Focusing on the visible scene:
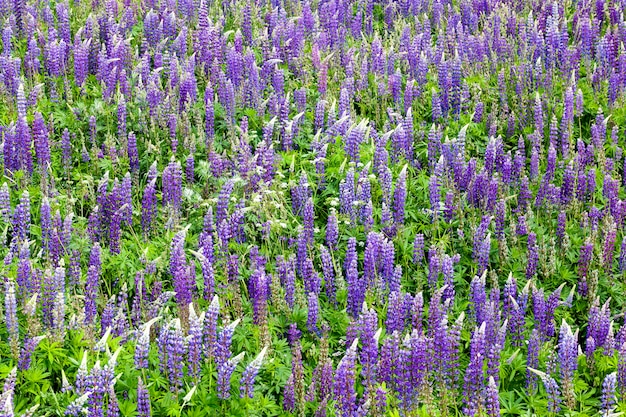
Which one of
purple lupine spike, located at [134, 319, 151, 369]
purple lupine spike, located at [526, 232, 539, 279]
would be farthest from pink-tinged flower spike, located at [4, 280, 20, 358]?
purple lupine spike, located at [526, 232, 539, 279]

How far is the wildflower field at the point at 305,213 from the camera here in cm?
515

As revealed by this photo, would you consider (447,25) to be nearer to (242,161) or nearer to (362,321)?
(242,161)

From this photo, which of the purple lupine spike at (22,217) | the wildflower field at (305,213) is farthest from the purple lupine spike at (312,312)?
the purple lupine spike at (22,217)

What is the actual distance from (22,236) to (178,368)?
1.90 metres

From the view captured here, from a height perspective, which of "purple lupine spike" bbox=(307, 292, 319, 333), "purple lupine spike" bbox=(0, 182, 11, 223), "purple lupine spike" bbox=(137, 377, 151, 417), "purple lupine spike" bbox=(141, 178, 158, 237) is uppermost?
"purple lupine spike" bbox=(0, 182, 11, 223)

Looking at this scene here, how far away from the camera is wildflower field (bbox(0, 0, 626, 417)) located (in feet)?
16.9

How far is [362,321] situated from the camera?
5336mm

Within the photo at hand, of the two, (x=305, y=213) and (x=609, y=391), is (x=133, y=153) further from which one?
(x=609, y=391)

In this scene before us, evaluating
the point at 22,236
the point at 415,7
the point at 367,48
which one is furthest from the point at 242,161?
the point at 415,7

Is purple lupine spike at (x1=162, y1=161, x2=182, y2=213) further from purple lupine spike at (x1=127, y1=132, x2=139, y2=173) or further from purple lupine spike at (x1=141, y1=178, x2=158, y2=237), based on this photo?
purple lupine spike at (x1=127, y1=132, x2=139, y2=173)

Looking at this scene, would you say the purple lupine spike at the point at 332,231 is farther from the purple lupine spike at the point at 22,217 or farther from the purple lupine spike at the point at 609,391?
the purple lupine spike at the point at 609,391

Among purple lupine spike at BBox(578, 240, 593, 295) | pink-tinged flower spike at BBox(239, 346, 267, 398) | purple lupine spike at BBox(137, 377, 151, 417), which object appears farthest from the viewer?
purple lupine spike at BBox(578, 240, 593, 295)

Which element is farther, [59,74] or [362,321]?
[59,74]

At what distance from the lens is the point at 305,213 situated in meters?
6.59
